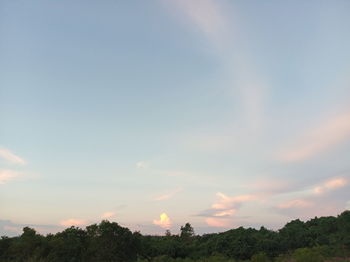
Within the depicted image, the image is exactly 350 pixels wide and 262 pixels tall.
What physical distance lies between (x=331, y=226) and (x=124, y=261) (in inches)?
2700

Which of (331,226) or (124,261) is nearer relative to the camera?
(124,261)

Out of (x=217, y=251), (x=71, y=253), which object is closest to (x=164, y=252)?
(x=217, y=251)

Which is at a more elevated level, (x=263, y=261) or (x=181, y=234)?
(x=181, y=234)

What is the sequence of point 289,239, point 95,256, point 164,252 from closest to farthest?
point 95,256
point 164,252
point 289,239

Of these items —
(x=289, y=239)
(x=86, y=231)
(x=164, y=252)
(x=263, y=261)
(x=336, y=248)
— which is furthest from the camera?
(x=289, y=239)

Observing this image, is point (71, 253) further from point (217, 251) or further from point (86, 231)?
point (217, 251)

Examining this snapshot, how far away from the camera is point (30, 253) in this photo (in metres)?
59.6

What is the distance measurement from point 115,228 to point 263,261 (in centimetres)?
2614

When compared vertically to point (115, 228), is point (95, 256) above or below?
below

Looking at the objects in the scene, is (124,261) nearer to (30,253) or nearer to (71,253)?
(71,253)

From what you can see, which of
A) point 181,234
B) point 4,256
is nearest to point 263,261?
point 4,256

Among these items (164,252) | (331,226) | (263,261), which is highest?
(331,226)

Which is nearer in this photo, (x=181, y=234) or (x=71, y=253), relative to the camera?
(x=71, y=253)

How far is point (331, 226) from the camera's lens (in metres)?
102
